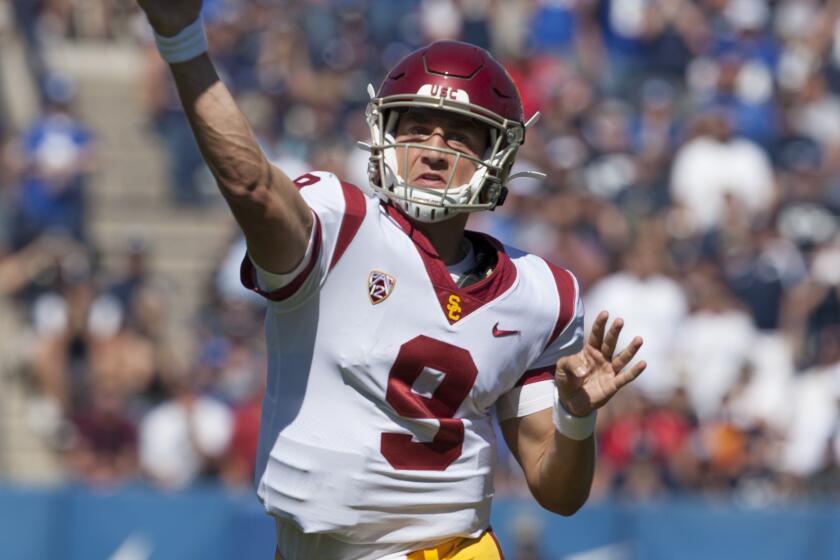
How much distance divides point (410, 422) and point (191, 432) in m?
5.26

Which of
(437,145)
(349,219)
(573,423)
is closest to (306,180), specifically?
(349,219)

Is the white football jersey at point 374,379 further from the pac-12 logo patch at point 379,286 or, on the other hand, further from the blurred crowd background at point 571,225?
the blurred crowd background at point 571,225

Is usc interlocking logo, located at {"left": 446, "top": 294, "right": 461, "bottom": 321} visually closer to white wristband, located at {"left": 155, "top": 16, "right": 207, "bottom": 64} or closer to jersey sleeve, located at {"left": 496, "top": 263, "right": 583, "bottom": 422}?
jersey sleeve, located at {"left": 496, "top": 263, "right": 583, "bottom": 422}

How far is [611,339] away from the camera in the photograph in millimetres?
3404

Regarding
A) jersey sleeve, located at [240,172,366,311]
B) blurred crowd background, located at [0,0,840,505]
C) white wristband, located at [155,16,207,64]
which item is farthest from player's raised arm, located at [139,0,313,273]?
blurred crowd background, located at [0,0,840,505]

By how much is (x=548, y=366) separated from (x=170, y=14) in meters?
1.35

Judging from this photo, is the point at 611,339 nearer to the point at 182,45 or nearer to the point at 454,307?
the point at 454,307

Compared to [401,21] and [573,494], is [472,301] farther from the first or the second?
[401,21]

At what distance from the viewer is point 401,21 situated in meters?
12.3

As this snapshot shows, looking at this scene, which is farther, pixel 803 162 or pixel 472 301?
pixel 803 162

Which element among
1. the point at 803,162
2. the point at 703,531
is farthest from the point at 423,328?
the point at 803,162

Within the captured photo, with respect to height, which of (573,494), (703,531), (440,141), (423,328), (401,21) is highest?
(401,21)

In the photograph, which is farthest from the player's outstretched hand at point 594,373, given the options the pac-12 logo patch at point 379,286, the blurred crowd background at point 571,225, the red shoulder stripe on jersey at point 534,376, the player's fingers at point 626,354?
Result: the blurred crowd background at point 571,225

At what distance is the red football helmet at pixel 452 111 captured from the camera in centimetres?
357
